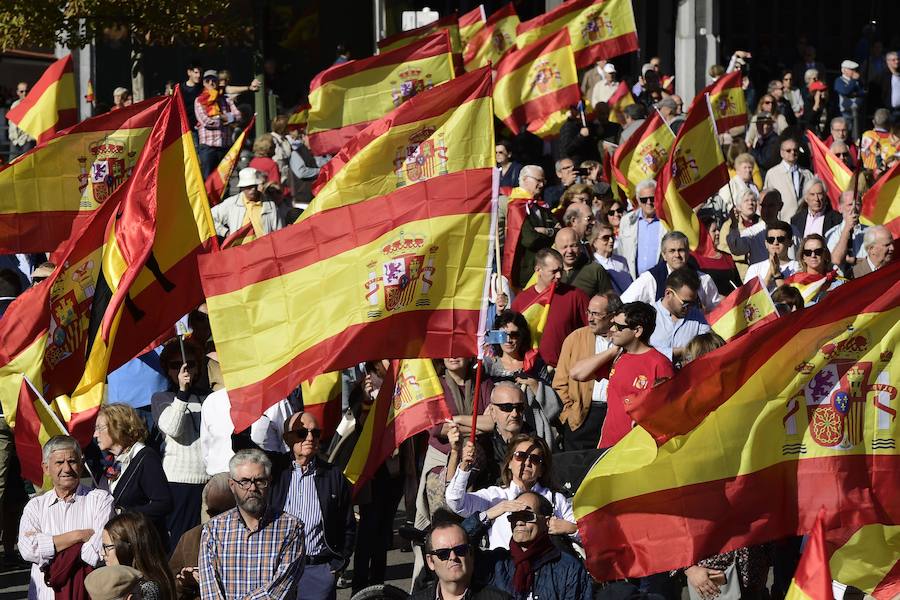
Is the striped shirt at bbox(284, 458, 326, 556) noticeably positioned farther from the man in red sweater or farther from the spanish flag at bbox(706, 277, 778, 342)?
the spanish flag at bbox(706, 277, 778, 342)

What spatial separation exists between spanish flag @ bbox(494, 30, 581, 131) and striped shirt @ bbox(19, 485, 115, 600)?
8828 millimetres

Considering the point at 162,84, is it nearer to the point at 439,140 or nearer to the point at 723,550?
the point at 439,140

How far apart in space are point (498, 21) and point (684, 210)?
5777 mm

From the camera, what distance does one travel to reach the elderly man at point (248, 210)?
15766 millimetres

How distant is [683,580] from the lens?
10.7 metres

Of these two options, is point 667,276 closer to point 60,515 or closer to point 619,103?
point 60,515

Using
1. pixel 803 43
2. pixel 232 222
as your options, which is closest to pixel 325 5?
pixel 803 43

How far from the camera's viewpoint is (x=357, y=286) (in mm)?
9695

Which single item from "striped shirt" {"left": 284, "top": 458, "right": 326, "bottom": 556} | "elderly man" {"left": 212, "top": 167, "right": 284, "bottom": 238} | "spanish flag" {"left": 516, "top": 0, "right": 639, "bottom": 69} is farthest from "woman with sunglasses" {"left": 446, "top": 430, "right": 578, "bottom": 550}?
"spanish flag" {"left": 516, "top": 0, "right": 639, "bottom": 69}

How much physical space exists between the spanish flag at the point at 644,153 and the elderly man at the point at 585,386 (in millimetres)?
4413

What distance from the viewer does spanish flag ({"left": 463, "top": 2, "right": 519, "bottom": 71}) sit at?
19297mm

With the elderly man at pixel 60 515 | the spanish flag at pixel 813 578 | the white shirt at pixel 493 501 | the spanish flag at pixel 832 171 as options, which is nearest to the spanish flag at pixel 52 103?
the spanish flag at pixel 832 171

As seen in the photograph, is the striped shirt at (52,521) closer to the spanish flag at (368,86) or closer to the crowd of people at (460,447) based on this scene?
the crowd of people at (460,447)

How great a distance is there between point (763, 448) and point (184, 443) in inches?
159
